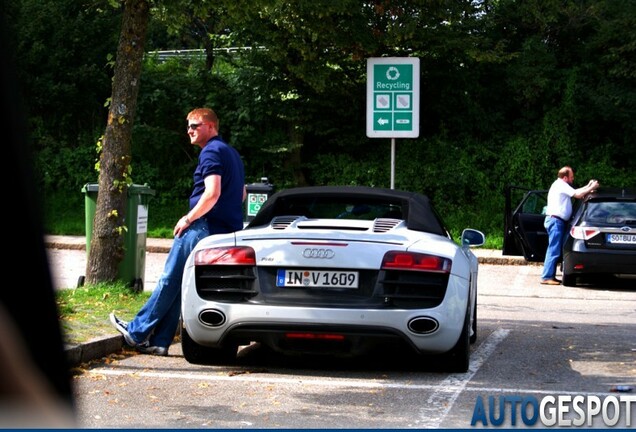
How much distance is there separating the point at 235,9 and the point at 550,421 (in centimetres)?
713

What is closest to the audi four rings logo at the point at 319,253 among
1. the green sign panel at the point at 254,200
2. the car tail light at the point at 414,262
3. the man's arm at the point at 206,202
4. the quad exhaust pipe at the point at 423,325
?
the car tail light at the point at 414,262

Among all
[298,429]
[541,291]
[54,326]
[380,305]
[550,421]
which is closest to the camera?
[54,326]

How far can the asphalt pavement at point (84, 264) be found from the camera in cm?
848

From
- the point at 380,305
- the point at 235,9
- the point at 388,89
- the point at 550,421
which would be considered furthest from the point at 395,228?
the point at 388,89

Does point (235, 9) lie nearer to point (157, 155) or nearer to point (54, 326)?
point (54, 326)

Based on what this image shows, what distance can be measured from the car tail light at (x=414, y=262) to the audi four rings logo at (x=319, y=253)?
36 centimetres

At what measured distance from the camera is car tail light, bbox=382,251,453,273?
7922 mm

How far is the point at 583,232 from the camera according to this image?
17078mm

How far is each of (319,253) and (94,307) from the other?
11.5 feet

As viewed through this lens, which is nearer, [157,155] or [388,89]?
[388,89]

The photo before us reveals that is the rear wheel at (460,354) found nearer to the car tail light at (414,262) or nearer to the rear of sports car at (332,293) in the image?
the rear of sports car at (332,293)

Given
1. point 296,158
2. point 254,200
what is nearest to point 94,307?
point 254,200

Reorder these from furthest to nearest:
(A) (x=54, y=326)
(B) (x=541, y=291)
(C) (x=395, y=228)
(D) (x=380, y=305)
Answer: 1. (B) (x=541, y=291)
2. (C) (x=395, y=228)
3. (D) (x=380, y=305)
4. (A) (x=54, y=326)

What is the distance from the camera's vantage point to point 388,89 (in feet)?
55.0
